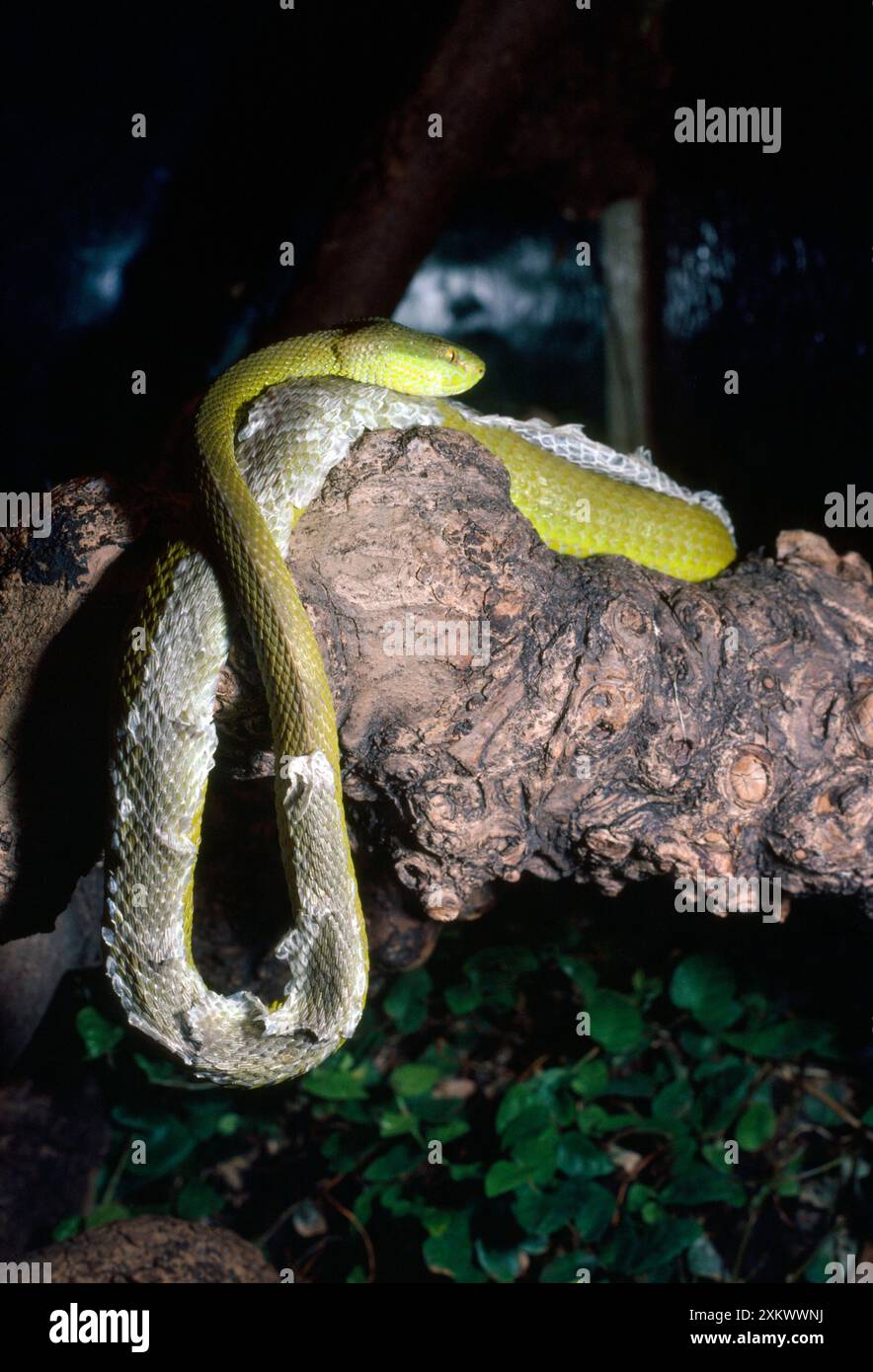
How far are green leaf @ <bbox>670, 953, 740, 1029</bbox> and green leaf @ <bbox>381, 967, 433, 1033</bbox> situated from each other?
919mm

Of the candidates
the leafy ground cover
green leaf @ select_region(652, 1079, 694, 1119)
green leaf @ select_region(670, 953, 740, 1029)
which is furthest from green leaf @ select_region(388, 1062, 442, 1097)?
green leaf @ select_region(670, 953, 740, 1029)

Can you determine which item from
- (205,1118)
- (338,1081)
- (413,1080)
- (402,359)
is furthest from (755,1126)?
(402,359)

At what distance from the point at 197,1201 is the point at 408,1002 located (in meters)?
1.13

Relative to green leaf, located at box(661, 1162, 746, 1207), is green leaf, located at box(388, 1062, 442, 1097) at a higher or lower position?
higher

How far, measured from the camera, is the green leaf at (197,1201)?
3291mm

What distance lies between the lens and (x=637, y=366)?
224 inches

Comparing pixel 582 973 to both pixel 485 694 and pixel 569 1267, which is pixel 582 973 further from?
pixel 485 694

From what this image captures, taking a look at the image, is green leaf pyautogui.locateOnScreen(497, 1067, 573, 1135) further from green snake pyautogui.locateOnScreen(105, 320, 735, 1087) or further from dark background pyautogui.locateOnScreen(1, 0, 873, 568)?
dark background pyautogui.locateOnScreen(1, 0, 873, 568)

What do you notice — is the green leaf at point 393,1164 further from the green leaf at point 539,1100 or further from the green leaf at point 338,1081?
the green leaf at point 539,1100

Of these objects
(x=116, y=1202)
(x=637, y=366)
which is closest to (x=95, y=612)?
(x=116, y=1202)

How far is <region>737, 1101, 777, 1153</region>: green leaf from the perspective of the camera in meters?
3.10

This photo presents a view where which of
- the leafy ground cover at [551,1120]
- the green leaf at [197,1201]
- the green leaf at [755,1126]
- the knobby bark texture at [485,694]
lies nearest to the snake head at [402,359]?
the knobby bark texture at [485,694]

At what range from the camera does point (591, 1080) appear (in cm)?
316

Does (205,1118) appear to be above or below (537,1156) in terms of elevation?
below
